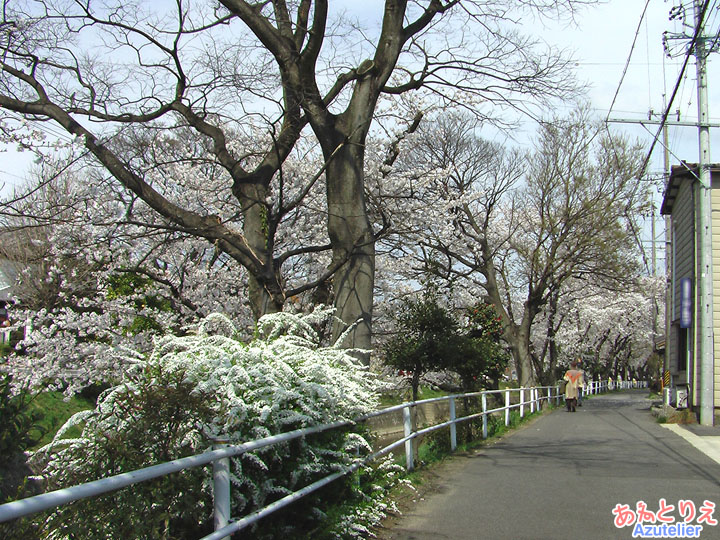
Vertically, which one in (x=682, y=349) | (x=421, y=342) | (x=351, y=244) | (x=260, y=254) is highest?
(x=351, y=244)

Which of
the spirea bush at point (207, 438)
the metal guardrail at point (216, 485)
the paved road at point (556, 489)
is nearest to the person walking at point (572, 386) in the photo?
the paved road at point (556, 489)

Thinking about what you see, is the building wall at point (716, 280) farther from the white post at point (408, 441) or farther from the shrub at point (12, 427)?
the shrub at point (12, 427)

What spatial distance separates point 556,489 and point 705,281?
10.1 metres

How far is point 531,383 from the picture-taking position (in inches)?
1206

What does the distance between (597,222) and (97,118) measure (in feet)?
65.8

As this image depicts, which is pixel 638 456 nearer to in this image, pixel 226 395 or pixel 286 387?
pixel 286 387

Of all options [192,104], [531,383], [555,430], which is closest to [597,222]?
[531,383]

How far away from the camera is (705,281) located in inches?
632

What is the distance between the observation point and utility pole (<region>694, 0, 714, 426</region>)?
52.3 feet

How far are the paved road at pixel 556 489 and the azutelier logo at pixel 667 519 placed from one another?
7cm

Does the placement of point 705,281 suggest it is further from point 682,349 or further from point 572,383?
point 572,383

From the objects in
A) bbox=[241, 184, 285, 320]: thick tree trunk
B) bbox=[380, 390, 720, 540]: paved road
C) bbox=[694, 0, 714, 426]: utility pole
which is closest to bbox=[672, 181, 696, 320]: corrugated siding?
bbox=[694, 0, 714, 426]: utility pole

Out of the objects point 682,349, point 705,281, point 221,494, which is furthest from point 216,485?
point 682,349

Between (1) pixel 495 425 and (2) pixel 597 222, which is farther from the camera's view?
(2) pixel 597 222
